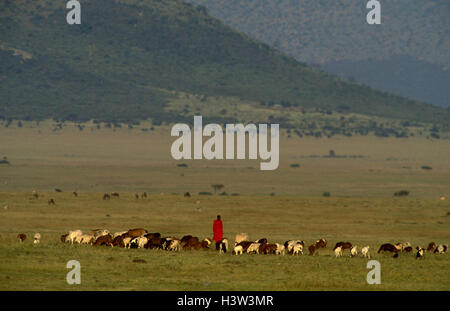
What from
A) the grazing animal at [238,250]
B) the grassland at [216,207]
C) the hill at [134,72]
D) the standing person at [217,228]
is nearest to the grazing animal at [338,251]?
the grassland at [216,207]

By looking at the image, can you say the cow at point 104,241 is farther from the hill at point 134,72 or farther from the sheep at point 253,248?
the hill at point 134,72

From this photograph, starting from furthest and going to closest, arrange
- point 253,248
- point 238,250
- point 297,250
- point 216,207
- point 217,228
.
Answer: point 216,207, point 297,250, point 217,228, point 253,248, point 238,250

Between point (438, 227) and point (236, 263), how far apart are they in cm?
2287

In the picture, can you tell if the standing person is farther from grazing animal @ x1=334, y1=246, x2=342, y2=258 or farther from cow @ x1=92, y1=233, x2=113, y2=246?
grazing animal @ x1=334, y1=246, x2=342, y2=258

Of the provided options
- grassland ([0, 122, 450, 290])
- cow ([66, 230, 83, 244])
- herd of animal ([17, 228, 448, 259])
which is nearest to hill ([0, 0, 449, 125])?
grassland ([0, 122, 450, 290])

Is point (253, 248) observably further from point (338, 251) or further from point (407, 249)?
point (407, 249)

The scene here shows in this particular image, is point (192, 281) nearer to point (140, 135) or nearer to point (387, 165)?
point (387, 165)

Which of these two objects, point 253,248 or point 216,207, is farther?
point 216,207

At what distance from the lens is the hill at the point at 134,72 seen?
15538 centimetres

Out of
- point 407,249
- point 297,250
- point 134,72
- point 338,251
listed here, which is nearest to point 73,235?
point 297,250

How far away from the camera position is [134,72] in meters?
175

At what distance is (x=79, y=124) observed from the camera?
14250cm

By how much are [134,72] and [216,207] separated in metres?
121

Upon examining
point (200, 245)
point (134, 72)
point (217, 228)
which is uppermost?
point (134, 72)
